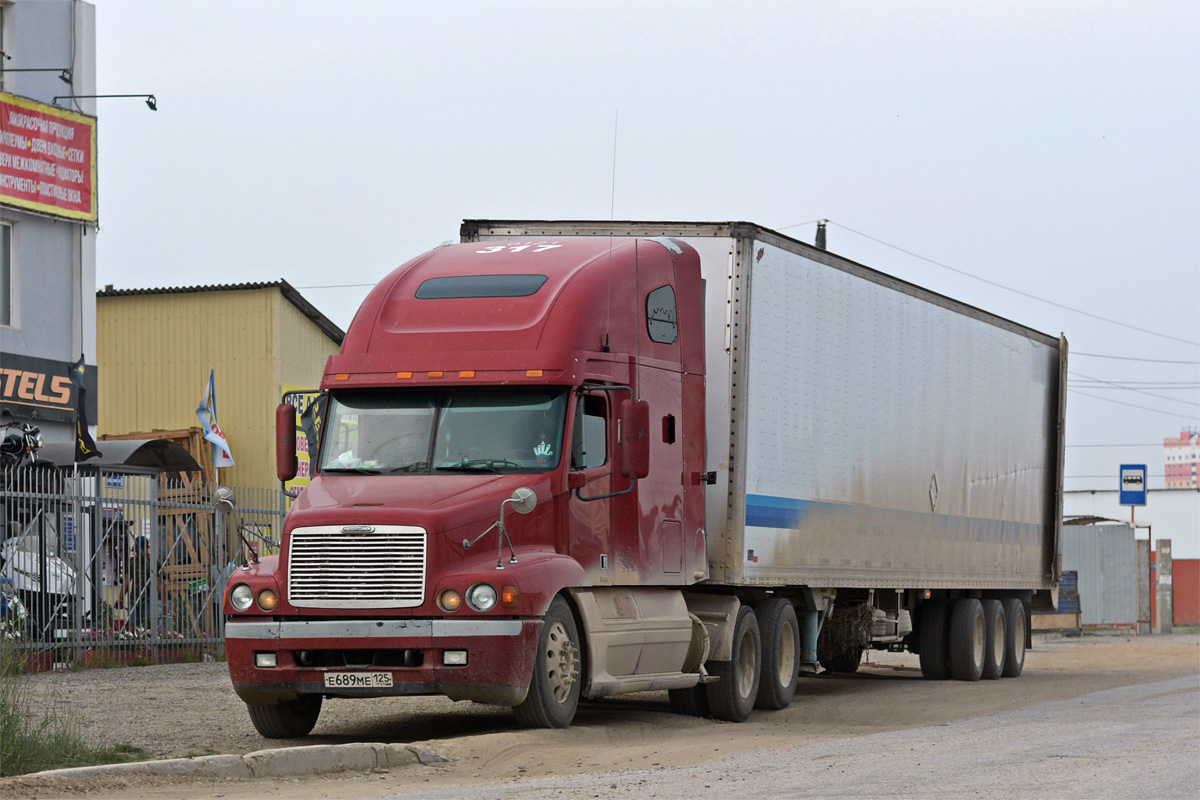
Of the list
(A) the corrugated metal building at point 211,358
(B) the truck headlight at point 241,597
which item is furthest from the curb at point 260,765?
(A) the corrugated metal building at point 211,358

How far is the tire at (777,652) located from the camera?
51.7 ft

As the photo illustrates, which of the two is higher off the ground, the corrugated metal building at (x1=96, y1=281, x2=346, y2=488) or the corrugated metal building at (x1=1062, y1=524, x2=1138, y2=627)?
the corrugated metal building at (x1=96, y1=281, x2=346, y2=488)

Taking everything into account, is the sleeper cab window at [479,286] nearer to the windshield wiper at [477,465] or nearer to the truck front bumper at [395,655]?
the windshield wiper at [477,465]

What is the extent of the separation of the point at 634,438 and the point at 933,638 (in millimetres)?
9625

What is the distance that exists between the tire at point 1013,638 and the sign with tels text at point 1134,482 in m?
17.2

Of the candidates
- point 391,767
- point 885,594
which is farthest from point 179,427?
point 391,767

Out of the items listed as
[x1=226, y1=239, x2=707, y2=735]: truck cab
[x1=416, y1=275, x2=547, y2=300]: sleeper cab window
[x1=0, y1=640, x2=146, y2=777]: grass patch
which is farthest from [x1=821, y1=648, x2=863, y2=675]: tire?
[x1=0, y1=640, x2=146, y2=777]: grass patch

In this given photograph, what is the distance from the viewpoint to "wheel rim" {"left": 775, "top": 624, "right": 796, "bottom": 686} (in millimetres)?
16156

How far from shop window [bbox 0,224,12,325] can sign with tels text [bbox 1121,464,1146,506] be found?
2538 cm

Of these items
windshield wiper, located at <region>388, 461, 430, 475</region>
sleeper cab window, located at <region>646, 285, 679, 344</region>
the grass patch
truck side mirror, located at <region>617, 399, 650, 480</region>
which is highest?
sleeper cab window, located at <region>646, 285, 679, 344</region>

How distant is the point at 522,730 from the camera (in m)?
12.5

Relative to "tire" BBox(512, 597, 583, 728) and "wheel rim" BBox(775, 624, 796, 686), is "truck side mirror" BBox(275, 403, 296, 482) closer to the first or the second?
"tire" BBox(512, 597, 583, 728)

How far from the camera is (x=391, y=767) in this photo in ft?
35.8

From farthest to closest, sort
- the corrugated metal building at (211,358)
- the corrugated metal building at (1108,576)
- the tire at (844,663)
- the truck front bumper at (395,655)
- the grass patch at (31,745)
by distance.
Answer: the corrugated metal building at (1108,576)
the corrugated metal building at (211,358)
the tire at (844,663)
the truck front bumper at (395,655)
the grass patch at (31,745)
